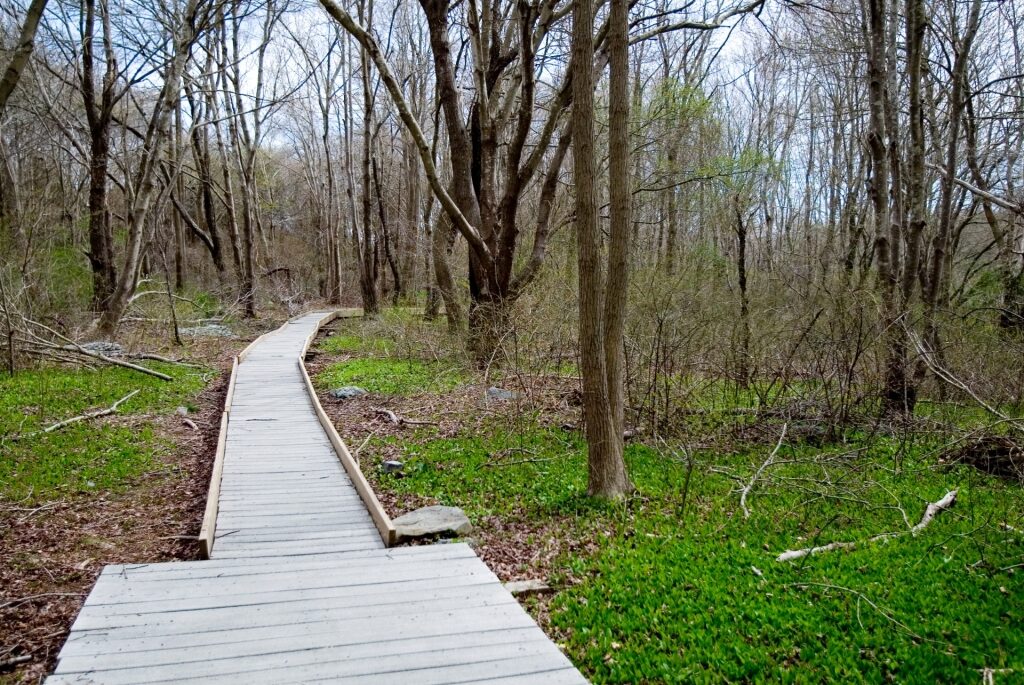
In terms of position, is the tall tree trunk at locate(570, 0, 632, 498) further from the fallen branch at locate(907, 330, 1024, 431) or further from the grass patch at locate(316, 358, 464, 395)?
the grass patch at locate(316, 358, 464, 395)

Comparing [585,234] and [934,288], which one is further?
[934,288]

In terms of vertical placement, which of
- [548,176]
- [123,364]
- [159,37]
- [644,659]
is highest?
[159,37]

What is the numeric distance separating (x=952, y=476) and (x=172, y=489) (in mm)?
8015

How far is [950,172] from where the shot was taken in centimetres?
1171

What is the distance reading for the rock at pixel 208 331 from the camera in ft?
A: 59.7

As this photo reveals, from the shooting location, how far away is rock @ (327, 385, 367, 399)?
11.4 m

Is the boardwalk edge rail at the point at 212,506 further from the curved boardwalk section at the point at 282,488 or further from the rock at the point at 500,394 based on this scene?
the rock at the point at 500,394

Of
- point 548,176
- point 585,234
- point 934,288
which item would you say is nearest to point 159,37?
point 548,176

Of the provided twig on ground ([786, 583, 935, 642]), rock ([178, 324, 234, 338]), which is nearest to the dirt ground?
twig on ground ([786, 583, 935, 642])

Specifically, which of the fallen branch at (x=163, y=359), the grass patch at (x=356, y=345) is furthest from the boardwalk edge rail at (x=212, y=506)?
the grass patch at (x=356, y=345)

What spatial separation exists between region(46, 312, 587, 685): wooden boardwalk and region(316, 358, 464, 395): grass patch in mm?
5286

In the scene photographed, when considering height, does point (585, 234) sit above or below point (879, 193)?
below

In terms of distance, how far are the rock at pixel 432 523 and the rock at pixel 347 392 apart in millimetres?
5808

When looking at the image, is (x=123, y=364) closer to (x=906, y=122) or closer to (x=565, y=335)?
(x=565, y=335)
